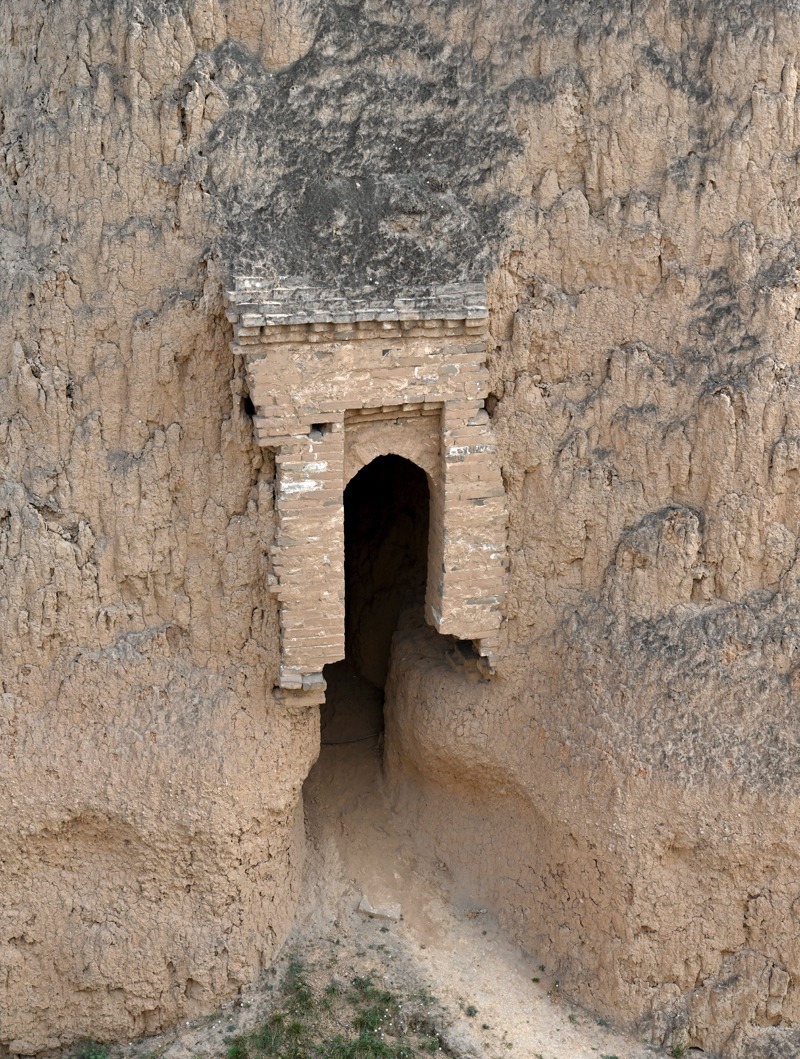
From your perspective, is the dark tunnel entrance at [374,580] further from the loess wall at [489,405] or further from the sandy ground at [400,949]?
the loess wall at [489,405]

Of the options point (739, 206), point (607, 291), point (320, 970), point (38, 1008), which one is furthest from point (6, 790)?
point (739, 206)

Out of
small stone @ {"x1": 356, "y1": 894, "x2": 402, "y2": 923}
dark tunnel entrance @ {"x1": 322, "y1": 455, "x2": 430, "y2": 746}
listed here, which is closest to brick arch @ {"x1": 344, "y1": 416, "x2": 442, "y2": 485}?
dark tunnel entrance @ {"x1": 322, "y1": 455, "x2": 430, "y2": 746}

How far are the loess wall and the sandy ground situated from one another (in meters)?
0.42

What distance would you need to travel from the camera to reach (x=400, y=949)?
40.9 ft

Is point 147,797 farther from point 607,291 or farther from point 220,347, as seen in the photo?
point 607,291

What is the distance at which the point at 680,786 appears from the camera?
11320 mm

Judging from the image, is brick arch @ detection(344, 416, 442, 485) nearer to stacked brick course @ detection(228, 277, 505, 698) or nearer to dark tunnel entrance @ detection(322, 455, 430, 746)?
stacked brick course @ detection(228, 277, 505, 698)

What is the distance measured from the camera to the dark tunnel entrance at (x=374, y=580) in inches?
555

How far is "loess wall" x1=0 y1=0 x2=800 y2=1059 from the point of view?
11.0 metres

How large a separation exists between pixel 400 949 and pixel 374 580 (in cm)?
404

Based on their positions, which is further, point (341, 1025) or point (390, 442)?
point (341, 1025)

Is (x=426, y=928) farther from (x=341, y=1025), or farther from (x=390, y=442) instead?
(x=390, y=442)

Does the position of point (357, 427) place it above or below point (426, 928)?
above

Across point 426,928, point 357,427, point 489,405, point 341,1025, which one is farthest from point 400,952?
point 489,405
